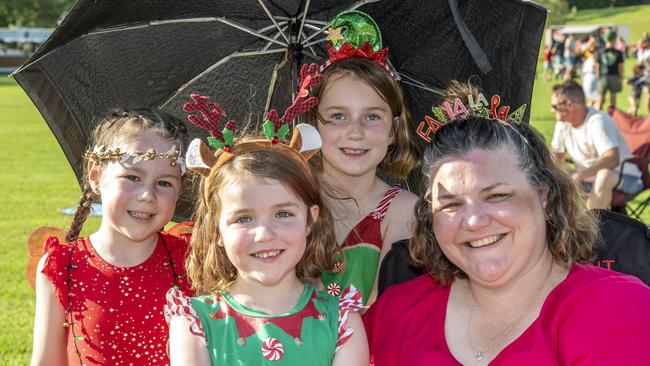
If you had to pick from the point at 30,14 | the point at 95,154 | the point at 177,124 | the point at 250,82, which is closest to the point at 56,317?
the point at 95,154

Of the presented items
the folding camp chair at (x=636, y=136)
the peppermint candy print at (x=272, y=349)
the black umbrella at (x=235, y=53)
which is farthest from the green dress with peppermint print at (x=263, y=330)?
the folding camp chair at (x=636, y=136)

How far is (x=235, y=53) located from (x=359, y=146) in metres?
0.81

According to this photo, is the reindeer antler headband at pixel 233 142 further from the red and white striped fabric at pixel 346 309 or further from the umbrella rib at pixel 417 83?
the umbrella rib at pixel 417 83

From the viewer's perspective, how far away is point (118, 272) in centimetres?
327

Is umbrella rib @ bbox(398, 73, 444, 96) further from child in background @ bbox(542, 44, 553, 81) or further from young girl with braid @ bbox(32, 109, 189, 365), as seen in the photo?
child in background @ bbox(542, 44, 553, 81)

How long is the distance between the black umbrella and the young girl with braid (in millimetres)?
456

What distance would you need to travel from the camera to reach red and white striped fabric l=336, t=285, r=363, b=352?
2.79 m

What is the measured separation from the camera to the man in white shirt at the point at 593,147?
8867 millimetres

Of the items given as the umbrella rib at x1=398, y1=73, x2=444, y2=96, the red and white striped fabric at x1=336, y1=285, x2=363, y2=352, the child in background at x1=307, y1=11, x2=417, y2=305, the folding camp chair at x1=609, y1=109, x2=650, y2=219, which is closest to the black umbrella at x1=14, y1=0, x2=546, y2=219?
the umbrella rib at x1=398, y1=73, x2=444, y2=96

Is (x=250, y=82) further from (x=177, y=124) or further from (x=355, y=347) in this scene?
(x=355, y=347)

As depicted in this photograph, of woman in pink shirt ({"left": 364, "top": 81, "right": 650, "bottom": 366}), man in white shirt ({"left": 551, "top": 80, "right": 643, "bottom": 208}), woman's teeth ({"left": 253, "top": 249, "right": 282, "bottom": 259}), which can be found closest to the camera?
woman in pink shirt ({"left": 364, "top": 81, "right": 650, "bottom": 366})

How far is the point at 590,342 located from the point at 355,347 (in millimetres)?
785

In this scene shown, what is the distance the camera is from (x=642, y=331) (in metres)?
2.32

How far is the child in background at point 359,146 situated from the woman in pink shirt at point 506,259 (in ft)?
2.51
